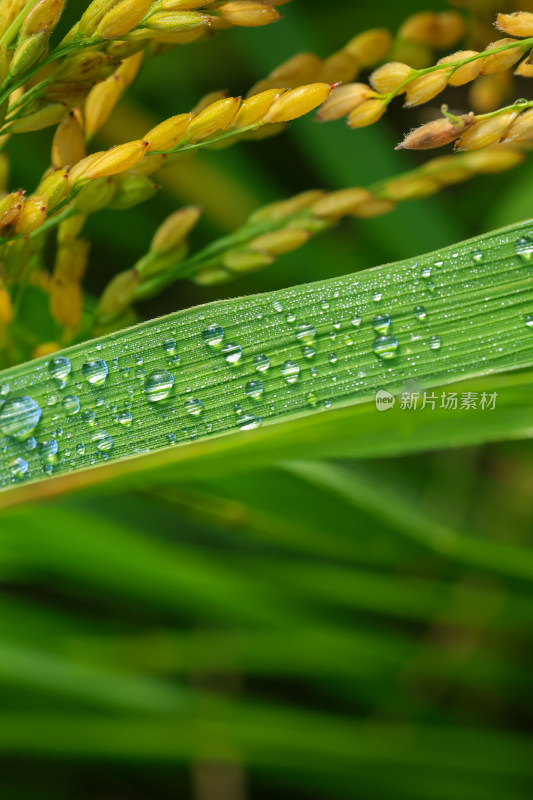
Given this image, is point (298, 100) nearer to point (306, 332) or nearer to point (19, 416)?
point (306, 332)

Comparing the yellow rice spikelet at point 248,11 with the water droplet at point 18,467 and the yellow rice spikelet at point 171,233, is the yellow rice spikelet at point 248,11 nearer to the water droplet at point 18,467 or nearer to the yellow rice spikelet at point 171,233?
the yellow rice spikelet at point 171,233

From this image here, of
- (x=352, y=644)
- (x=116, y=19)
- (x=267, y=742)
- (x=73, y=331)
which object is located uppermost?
(x=116, y=19)

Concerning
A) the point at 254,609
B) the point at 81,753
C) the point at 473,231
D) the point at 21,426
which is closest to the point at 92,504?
the point at 254,609

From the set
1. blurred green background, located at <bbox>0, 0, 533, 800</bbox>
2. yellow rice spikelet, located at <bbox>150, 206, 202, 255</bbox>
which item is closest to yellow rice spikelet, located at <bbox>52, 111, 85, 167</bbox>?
yellow rice spikelet, located at <bbox>150, 206, 202, 255</bbox>

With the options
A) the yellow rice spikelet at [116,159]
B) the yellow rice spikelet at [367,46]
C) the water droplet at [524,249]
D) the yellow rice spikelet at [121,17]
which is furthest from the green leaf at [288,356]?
the yellow rice spikelet at [367,46]

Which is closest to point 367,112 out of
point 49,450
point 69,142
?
point 69,142

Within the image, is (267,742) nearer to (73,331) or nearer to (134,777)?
(134,777)
